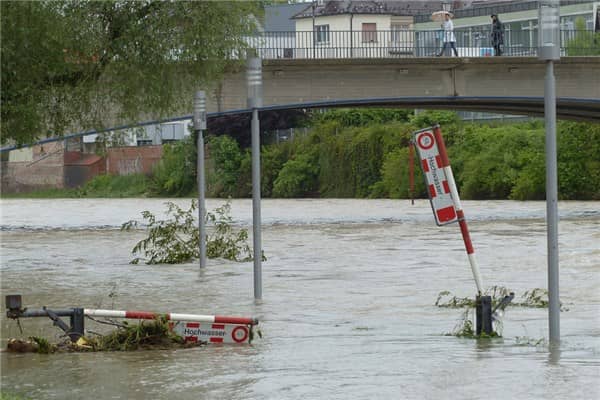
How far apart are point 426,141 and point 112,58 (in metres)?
7.15

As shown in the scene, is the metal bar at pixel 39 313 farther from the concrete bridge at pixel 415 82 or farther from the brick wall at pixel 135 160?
the brick wall at pixel 135 160

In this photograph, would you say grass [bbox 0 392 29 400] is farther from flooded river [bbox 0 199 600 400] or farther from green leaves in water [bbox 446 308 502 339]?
green leaves in water [bbox 446 308 502 339]

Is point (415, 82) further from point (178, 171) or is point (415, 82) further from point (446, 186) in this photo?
point (178, 171)

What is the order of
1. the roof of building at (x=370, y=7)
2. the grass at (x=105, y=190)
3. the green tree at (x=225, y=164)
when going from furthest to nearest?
the grass at (x=105, y=190), the roof of building at (x=370, y=7), the green tree at (x=225, y=164)

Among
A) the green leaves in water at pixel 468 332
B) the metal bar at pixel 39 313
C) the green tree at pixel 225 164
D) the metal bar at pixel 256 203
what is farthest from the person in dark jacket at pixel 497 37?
the green tree at pixel 225 164

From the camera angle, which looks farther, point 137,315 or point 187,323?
point 187,323

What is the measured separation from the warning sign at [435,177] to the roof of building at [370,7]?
7016cm

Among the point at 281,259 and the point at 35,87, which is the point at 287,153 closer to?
the point at 281,259

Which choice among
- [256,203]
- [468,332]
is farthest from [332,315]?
[468,332]

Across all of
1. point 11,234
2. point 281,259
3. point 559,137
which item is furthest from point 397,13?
point 281,259

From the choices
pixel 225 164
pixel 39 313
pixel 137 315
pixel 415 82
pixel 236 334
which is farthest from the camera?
pixel 225 164

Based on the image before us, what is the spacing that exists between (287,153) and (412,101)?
3980 cm

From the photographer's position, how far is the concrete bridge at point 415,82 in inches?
1766

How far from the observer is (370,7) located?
89.8 meters
